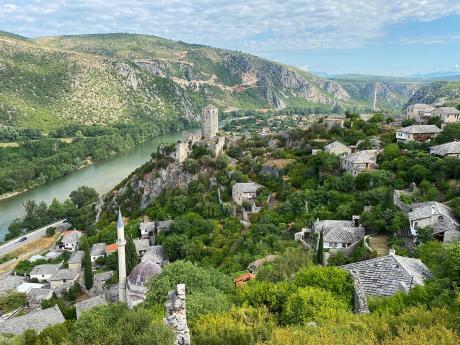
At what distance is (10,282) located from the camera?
35.3 metres

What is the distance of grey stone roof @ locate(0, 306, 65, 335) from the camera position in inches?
912

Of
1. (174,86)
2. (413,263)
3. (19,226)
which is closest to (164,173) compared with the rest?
(19,226)

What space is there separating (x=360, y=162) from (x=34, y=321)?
25.2 m

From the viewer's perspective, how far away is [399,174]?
30.3 m

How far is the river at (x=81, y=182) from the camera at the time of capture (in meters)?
59.5

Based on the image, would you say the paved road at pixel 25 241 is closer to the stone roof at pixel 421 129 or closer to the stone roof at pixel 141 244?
the stone roof at pixel 141 244

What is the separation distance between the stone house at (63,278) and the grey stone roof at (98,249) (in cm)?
292

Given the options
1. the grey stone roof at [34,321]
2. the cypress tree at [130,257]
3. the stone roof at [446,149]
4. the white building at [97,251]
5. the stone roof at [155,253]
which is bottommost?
the white building at [97,251]

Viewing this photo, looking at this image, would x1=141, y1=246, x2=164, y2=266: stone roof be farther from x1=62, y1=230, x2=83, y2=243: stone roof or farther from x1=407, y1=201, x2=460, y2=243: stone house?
x1=407, y1=201, x2=460, y2=243: stone house

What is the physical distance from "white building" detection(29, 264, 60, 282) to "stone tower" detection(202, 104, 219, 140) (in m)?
24.3

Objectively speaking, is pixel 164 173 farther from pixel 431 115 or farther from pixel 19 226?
pixel 431 115

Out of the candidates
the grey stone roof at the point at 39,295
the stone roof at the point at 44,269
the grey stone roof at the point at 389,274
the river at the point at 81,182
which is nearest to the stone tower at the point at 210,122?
the river at the point at 81,182

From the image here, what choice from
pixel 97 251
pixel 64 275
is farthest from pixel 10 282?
pixel 97 251

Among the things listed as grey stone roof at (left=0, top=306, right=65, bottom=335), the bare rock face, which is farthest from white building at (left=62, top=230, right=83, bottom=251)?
the bare rock face
